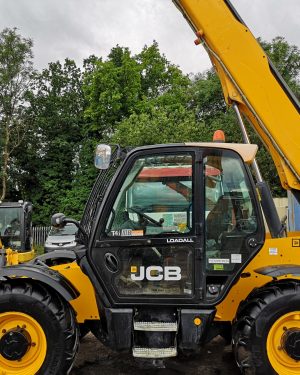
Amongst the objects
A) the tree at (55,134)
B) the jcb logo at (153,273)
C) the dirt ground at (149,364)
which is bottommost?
the dirt ground at (149,364)

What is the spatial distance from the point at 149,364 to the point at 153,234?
136 cm

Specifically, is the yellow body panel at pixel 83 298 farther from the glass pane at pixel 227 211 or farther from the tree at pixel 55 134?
the tree at pixel 55 134

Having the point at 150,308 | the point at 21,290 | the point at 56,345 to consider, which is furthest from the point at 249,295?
the point at 21,290

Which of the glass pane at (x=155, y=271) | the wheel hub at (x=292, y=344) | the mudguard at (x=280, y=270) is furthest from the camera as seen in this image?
the glass pane at (x=155, y=271)

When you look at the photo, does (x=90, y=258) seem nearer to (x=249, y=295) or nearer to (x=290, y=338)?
(x=249, y=295)

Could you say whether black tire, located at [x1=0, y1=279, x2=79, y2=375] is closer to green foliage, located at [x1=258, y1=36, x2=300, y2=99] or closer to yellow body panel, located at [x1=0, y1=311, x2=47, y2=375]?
yellow body panel, located at [x1=0, y1=311, x2=47, y2=375]

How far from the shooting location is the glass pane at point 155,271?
161 inches

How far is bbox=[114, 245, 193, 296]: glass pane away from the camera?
13.4 feet

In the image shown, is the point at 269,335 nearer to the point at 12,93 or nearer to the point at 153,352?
the point at 153,352

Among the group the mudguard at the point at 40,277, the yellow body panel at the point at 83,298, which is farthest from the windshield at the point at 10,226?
the mudguard at the point at 40,277

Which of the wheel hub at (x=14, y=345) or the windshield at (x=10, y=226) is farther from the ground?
the windshield at (x=10, y=226)

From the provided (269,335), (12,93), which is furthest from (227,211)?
(12,93)

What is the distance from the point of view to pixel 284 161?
14.2 feet

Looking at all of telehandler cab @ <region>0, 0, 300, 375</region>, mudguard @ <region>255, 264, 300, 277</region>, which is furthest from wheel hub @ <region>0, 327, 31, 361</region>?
mudguard @ <region>255, 264, 300, 277</region>
